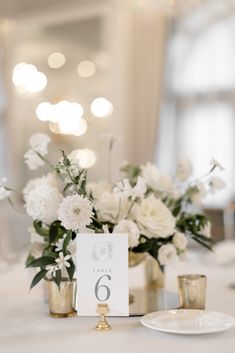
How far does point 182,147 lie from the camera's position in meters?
5.51

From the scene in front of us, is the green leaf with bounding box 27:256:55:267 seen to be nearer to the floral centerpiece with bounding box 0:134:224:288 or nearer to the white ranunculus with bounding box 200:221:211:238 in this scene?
the floral centerpiece with bounding box 0:134:224:288

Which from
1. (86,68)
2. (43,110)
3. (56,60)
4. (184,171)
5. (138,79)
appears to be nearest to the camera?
(184,171)

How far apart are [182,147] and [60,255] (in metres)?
4.12

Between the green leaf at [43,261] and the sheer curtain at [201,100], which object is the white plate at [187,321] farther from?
the sheer curtain at [201,100]

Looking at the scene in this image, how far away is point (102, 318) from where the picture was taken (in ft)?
4.93

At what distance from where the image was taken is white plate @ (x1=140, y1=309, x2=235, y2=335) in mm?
1416

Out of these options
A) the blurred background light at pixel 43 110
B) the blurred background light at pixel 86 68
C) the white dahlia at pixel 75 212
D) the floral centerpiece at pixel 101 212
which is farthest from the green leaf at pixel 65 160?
the blurred background light at pixel 86 68

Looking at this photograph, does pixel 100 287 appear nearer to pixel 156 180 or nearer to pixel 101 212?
pixel 101 212

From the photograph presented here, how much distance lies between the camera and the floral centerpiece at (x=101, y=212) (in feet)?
5.01

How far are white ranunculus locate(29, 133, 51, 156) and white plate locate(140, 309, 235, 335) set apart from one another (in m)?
0.57

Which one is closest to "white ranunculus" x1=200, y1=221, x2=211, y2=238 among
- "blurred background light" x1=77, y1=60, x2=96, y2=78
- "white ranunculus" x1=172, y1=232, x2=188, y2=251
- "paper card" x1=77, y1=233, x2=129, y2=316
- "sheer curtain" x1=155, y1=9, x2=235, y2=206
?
"white ranunculus" x1=172, y1=232, x2=188, y2=251

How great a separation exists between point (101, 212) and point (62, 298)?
0.28m

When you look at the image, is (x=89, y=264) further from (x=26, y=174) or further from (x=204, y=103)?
(x=26, y=174)

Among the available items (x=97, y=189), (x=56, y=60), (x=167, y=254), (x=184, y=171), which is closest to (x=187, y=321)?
(x=167, y=254)
